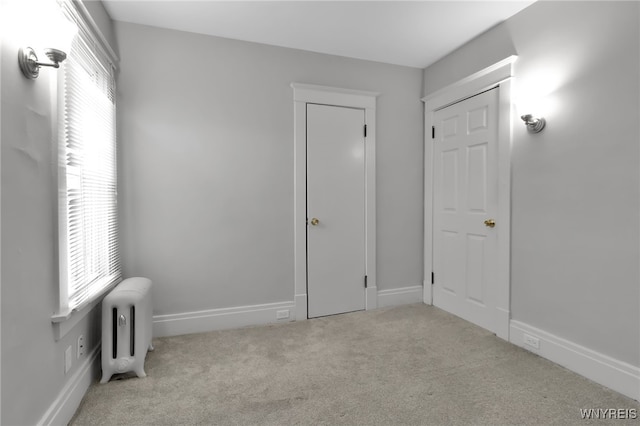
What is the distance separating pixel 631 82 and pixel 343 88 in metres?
2.08

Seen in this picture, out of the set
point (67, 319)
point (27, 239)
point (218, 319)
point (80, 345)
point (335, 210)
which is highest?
point (335, 210)

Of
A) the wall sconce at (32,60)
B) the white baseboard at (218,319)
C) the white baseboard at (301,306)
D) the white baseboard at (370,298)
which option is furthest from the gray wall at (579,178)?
the wall sconce at (32,60)

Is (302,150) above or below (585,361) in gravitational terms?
above

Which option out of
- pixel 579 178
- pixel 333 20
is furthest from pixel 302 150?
pixel 579 178

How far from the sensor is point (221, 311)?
114 inches

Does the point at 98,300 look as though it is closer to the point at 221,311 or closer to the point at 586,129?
the point at 221,311

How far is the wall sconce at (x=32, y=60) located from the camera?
1.36 metres

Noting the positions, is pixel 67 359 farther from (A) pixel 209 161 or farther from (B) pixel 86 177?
(A) pixel 209 161

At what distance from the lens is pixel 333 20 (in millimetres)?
2600

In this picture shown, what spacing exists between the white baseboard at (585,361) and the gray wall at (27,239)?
115 inches

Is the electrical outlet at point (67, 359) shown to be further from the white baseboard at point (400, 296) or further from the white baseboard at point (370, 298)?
the white baseboard at point (400, 296)

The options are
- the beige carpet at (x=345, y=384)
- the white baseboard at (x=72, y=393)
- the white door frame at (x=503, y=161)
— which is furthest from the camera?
the white door frame at (x=503, y=161)

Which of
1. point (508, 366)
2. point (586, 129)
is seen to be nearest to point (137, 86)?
point (586, 129)

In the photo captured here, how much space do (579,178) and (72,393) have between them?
321 cm
